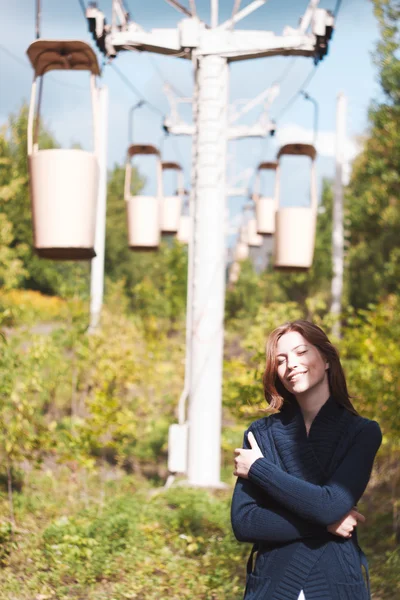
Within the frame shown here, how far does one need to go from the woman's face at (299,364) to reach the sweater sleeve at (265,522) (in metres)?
0.26

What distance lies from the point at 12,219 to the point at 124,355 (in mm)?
13424

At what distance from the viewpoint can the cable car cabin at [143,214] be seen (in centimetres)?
623

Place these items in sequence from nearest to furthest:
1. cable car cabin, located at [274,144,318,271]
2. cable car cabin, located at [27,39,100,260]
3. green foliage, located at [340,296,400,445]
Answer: cable car cabin, located at [27,39,100,260] → green foliage, located at [340,296,400,445] → cable car cabin, located at [274,144,318,271]

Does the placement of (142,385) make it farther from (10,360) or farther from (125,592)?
(125,592)

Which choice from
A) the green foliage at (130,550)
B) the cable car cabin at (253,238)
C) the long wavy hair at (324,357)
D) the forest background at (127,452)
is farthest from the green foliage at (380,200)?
the long wavy hair at (324,357)

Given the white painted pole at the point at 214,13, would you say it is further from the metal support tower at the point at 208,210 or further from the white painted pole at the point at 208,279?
the white painted pole at the point at 208,279

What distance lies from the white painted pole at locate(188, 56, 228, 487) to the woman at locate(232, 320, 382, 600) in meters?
3.60

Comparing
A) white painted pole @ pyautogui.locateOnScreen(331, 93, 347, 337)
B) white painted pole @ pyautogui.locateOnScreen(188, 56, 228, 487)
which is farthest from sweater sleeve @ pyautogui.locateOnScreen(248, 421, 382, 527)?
white painted pole @ pyautogui.locateOnScreen(331, 93, 347, 337)

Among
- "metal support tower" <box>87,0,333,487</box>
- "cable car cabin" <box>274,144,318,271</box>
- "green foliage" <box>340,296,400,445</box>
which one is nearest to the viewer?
"green foliage" <box>340,296,400,445</box>

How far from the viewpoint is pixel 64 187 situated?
10.4 ft

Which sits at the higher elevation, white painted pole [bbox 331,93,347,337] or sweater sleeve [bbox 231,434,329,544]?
white painted pole [bbox 331,93,347,337]

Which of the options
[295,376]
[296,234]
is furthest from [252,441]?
[296,234]

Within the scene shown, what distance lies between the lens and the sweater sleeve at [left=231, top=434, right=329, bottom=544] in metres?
1.71

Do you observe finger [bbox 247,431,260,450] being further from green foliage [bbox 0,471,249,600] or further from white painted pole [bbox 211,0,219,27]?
white painted pole [bbox 211,0,219,27]
